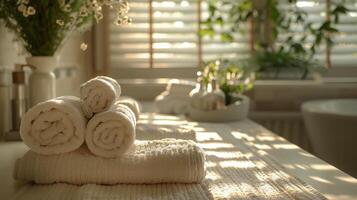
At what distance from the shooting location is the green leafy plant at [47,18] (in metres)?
1.26

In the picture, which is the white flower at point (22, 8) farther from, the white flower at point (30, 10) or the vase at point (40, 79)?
the vase at point (40, 79)

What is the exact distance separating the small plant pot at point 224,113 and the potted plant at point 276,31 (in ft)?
2.40

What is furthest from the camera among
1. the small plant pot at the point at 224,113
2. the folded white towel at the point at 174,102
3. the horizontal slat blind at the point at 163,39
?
the horizontal slat blind at the point at 163,39

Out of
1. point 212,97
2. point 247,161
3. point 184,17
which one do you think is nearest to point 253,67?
point 184,17

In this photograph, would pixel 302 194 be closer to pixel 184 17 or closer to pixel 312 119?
pixel 312 119

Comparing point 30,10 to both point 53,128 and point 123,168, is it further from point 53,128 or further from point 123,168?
point 123,168

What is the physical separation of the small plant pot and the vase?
59cm

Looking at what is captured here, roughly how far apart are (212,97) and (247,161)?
2.24 feet

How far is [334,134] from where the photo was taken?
70.7 inches

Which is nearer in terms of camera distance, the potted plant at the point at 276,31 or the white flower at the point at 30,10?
the white flower at the point at 30,10

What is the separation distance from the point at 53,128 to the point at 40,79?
50cm

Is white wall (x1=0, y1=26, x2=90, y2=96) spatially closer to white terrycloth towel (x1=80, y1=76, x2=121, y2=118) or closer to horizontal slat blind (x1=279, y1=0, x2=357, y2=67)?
white terrycloth towel (x1=80, y1=76, x2=121, y2=118)

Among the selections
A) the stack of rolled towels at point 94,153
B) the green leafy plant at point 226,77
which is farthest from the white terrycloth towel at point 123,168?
the green leafy plant at point 226,77

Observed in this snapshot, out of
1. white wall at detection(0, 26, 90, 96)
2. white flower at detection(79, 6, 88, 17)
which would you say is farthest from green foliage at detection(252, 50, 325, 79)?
white flower at detection(79, 6, 88, 17)
